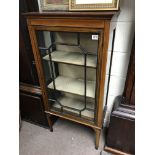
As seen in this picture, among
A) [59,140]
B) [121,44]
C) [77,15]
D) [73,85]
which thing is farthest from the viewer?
[59,140]

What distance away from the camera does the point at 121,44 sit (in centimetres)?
115

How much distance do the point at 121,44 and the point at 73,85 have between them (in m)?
0.55

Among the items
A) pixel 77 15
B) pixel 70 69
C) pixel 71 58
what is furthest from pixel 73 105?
pixel 77 15

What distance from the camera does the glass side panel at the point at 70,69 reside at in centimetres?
105

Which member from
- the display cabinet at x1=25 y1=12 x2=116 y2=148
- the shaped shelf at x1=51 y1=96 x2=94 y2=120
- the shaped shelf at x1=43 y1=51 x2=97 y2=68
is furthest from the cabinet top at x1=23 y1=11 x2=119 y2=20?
the shaped shelf at x1=51 y1=96 x2=94 y2=120

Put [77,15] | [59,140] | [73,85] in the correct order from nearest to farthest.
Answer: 1. [77,15]
2. [73,85]
3. [59,140]

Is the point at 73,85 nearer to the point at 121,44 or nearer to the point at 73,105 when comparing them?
the point at 73,105

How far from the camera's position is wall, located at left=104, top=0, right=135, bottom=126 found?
103cm

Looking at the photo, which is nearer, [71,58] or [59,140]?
[71,58]

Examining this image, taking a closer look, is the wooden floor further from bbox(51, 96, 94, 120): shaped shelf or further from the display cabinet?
bbox(51, 96, 94, 120): shaped shelf
